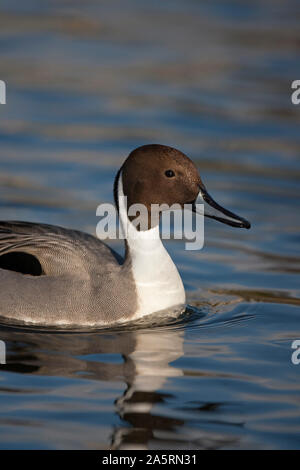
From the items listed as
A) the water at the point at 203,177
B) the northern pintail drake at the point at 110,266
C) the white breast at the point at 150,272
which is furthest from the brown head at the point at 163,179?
the water at the point at 203,177

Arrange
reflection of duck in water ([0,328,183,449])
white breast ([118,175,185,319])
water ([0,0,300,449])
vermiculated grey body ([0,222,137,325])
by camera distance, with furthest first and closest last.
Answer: white breast ([118,175,185,319]) < vermiculated grey body ([0,222,137,325]) < water ([0,0,300,449]) < reflection of duck in water ([0,328,183,449])

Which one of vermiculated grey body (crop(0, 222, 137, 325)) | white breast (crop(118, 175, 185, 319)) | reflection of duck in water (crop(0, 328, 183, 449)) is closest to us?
reflection of duck in water (crop(0, 328, 183, 449))

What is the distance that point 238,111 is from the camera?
13109 millimetres

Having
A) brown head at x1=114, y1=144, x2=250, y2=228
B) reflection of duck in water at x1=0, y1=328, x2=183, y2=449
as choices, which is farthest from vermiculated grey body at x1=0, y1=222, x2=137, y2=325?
brown head at x1=114, y1=144, x2=250, y2=228

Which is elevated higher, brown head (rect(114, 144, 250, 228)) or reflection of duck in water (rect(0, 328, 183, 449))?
brown head (rect(114, 144, 250, 228))

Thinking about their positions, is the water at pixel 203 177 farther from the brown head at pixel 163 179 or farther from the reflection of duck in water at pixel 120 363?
the brown head at pixel 163 179

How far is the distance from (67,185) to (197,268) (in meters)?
2.44

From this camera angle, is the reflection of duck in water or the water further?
the water

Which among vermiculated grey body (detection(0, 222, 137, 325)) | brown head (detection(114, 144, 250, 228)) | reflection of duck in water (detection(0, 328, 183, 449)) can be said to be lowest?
reflection of duck in water (detection(0, 328, 183, 449))

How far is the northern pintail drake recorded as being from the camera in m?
7.15

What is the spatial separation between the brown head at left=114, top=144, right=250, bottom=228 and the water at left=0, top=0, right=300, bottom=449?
0.83 metres

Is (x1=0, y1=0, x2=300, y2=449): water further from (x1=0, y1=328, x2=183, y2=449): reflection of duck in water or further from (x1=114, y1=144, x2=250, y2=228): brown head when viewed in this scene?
(x1=114, y1=144, x2=250, y2=228): brown head

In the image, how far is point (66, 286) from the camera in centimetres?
716

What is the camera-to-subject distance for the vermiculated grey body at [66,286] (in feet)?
23.4
